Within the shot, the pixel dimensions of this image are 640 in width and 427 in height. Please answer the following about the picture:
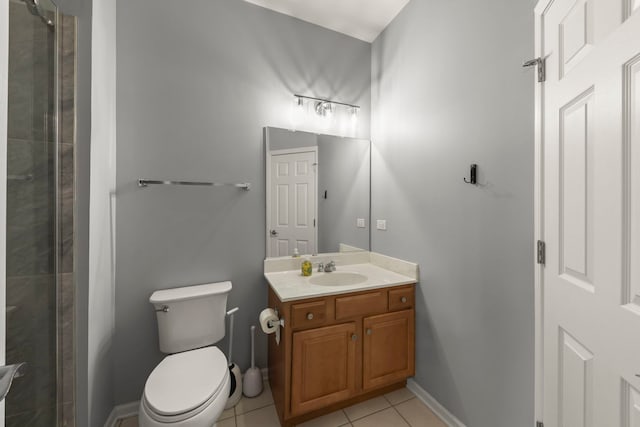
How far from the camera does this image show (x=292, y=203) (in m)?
2.08

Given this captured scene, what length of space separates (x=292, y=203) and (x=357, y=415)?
5.01 feet

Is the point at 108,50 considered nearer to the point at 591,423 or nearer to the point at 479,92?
the point at 479,92

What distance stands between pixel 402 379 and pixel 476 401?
51 cm

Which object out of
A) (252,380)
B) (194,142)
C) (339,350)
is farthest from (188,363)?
(194,142)

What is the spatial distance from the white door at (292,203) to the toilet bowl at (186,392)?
2.77ft

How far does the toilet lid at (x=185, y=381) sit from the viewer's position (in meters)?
1.15

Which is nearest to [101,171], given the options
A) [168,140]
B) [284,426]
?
[168,140]

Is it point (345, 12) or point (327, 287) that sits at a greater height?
point (345, 12)

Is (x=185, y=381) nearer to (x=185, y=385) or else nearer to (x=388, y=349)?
(x=185, y=385)

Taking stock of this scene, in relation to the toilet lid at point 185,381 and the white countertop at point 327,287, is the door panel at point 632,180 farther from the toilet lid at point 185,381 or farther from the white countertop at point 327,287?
the toilet lid at point 185,381

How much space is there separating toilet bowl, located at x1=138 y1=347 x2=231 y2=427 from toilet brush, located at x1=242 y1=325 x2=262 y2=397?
1.45 feet

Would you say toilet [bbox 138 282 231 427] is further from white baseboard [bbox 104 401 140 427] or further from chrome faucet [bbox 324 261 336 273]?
chrome faucet [bbox 324 261 336 273]

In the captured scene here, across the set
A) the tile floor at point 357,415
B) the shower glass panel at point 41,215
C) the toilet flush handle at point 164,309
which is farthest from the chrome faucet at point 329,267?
the shower glass panel at point 41,215

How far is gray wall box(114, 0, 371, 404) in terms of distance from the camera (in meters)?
1.67
